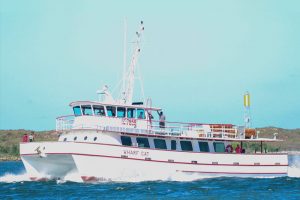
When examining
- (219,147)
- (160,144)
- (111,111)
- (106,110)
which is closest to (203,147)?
(219,147)

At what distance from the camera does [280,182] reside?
4575 cm

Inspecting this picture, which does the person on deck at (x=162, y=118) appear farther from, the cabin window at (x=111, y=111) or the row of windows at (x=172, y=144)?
the cabin window at (x=111, y=111)

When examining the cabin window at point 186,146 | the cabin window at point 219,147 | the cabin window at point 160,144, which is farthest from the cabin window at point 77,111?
the cabin window at point 219,147

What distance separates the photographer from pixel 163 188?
4075cm

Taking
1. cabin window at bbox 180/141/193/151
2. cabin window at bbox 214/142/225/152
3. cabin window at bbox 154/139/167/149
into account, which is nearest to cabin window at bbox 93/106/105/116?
cabin window at bbox 154/139/167/149

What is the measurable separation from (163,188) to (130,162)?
378 cm

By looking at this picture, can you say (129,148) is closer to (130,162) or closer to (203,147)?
(130,162)

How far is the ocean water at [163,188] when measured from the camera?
37781 millimetres

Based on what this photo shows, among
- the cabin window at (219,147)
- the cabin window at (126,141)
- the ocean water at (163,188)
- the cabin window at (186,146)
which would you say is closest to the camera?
the ocean water at (163,188)

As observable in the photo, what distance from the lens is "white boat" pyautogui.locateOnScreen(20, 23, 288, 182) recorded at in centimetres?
4256

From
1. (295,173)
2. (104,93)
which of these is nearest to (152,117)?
(104,93)

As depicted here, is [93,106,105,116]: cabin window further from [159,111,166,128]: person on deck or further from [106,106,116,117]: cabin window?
[159,111,166,128]: person on deck

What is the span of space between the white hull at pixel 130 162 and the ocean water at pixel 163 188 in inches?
22.5

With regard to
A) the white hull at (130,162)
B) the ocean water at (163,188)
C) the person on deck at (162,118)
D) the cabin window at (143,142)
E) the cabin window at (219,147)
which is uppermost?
the person on deck at (162,118)
